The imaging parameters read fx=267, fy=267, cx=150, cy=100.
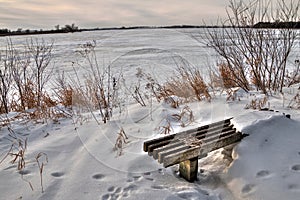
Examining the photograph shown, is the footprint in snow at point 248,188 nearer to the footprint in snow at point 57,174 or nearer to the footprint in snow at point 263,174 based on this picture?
the footprint in snow at point 263,174

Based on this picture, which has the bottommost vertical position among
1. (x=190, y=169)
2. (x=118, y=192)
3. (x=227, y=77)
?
(x=118, y=192)

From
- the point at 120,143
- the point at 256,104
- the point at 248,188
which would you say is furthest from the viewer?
the point at 256,104

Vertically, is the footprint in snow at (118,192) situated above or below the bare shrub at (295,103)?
below

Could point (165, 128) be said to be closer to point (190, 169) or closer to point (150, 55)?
point (190, 169)

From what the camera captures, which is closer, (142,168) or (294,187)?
(294,187)

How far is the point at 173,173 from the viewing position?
245cm

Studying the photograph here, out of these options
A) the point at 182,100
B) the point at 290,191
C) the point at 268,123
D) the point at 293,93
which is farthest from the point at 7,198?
Answer: the point at 293,93

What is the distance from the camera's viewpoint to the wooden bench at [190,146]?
220 cm

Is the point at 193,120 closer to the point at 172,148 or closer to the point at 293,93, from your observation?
the point at 172,148

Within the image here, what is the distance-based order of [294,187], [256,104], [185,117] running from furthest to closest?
[256,104]
[185,117]
[294,187]

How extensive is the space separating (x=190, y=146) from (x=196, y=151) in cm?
7

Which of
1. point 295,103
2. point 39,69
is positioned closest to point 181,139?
point 295,103

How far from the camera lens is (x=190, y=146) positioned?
7.54ft

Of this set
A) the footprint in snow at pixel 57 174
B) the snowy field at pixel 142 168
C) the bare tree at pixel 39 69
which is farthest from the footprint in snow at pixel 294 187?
the bare tree at pixel 39 69
